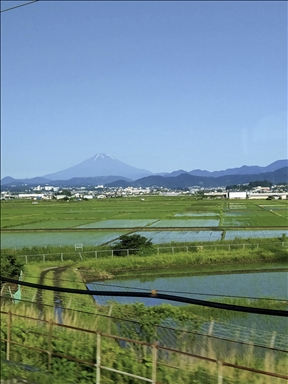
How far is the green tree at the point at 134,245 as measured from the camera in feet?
29.8

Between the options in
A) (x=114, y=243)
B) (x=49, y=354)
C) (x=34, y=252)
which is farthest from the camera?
(x=34, y=252)

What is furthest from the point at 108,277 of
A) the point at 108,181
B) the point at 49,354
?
the point at 108,181

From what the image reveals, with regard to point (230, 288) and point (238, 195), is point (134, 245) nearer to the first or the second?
point (230, 288)

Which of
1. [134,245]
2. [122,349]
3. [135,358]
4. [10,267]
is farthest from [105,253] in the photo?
[135,358]

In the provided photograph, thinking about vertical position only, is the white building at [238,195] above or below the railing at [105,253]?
above

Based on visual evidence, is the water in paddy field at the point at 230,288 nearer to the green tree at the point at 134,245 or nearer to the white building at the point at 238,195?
the white building at the point at 238,195

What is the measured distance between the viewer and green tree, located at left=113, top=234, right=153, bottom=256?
357 inches

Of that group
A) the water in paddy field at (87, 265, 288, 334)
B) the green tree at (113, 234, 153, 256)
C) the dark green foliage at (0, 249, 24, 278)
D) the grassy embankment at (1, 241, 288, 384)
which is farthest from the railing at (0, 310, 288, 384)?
the green tree at (113, 234, 153, 256)

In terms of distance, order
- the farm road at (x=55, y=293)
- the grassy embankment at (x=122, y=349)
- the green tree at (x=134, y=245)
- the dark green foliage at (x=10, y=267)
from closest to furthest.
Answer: the grassy embankment at (x=122, y=349), the farm road at (x=55, y=293), the dark green foliage at (x=10, y=267), the green tree at (x=134, y=245)

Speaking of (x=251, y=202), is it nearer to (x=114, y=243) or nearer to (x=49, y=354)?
(x=49, y=354)

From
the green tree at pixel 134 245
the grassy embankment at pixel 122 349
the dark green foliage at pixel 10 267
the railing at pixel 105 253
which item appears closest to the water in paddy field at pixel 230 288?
the grassy embankment at pixel 122 349

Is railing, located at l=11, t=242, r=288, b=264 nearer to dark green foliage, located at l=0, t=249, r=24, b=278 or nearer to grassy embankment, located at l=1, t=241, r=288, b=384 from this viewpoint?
grassy embankment, located at l=1, t=241, r=288, b=384

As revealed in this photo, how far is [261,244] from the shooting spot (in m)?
5.06

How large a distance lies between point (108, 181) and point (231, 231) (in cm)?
4282
